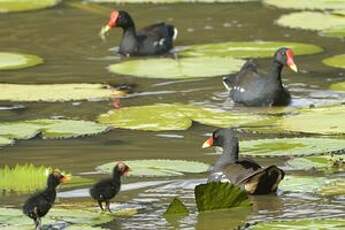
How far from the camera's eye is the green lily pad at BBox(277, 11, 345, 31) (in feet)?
61.0

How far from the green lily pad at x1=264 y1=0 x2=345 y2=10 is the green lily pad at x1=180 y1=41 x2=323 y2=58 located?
2.51 metres

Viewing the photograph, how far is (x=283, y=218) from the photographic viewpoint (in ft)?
31.8

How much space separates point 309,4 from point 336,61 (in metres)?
4.36

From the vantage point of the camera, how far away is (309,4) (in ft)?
66.6

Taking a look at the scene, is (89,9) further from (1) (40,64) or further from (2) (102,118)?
(2) (102,118)

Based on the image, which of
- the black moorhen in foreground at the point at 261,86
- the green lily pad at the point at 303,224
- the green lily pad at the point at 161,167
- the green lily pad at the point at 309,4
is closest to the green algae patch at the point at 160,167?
the green lily pad at the point at 161,167

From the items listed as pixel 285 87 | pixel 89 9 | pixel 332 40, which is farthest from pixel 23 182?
pixel 89 9

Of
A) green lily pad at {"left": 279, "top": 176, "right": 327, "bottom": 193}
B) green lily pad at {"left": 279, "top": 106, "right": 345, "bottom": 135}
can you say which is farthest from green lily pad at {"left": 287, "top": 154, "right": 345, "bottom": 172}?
green lily pad at {"left": 279, "top": 106, "right": 345, "bottom": 135}

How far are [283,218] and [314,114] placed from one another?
3.55m

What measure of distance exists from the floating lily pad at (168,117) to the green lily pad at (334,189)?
2.50 m

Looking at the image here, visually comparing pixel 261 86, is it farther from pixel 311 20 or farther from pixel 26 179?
pixel 311 20

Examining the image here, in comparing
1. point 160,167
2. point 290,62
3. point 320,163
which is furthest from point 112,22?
point 320,163

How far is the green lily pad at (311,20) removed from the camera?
61.0ft

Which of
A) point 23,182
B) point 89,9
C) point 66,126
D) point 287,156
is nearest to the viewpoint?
point 23,182
